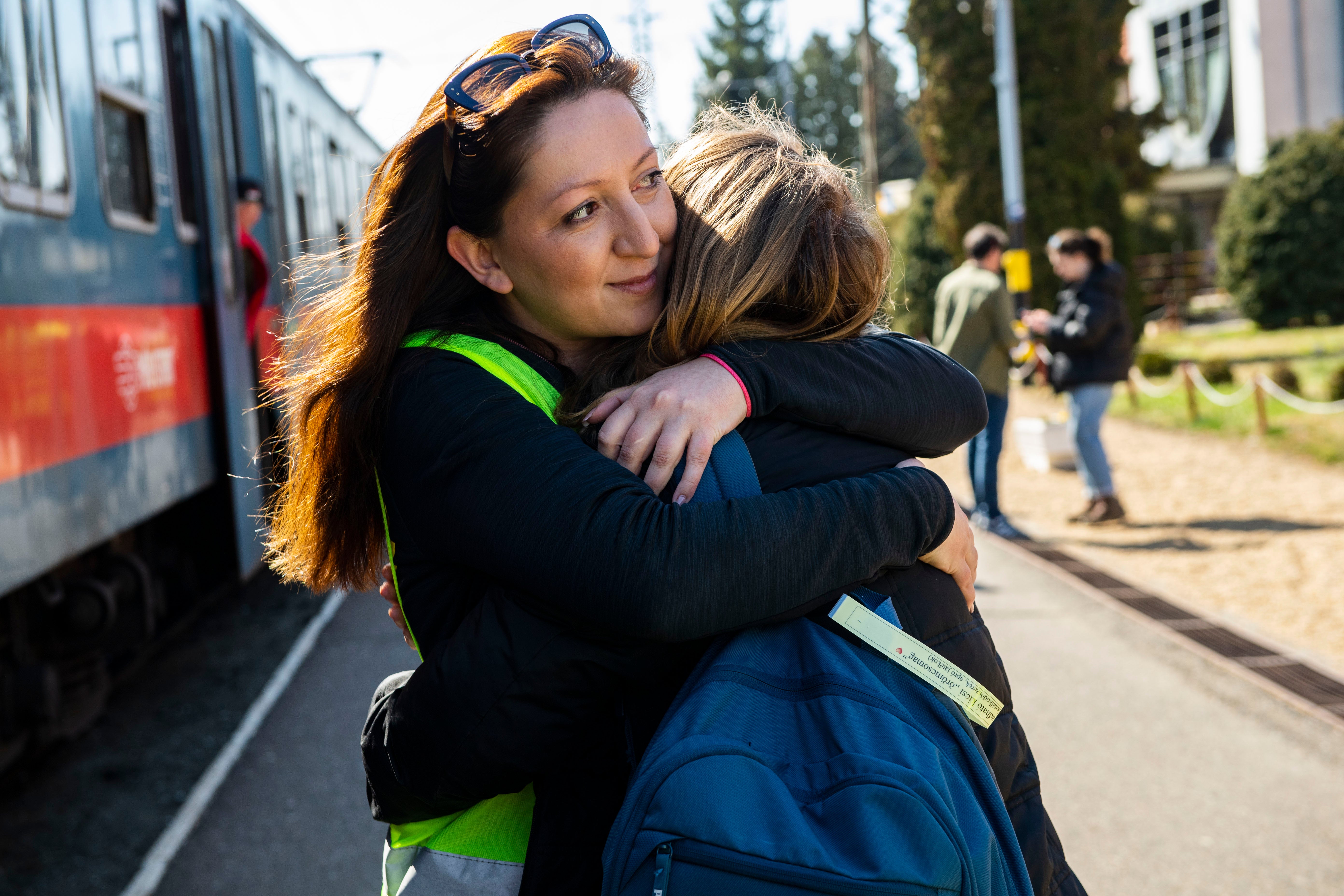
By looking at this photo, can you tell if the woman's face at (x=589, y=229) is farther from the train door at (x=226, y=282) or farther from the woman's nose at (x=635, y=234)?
the train door at (x=226, y=282)

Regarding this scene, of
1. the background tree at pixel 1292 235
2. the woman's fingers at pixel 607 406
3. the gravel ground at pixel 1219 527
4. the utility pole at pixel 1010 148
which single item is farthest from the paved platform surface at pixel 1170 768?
the background tree at pixel 1292 235

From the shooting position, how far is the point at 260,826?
4254 mm

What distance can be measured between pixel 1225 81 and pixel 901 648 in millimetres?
33738

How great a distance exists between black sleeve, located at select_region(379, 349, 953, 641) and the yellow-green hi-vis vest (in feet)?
0.24

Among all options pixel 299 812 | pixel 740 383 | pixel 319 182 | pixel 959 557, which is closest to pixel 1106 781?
pixel 299 812

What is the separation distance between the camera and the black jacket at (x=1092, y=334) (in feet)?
28.3

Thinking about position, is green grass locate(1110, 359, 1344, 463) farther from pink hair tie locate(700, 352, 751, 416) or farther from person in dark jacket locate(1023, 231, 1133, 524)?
pink hair tie locate(700, 352, 751, 416)

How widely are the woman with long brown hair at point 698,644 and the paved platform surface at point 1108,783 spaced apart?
255 centimetres

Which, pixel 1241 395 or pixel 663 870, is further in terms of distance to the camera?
pixel 1241 395

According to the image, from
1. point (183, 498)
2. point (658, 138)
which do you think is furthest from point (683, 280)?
point (183, 498)

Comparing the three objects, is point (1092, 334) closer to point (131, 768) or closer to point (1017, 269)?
point (1017, 269)

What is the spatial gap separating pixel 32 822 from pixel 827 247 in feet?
14.0

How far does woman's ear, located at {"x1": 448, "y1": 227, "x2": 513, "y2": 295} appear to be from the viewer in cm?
163

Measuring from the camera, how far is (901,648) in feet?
4.38
